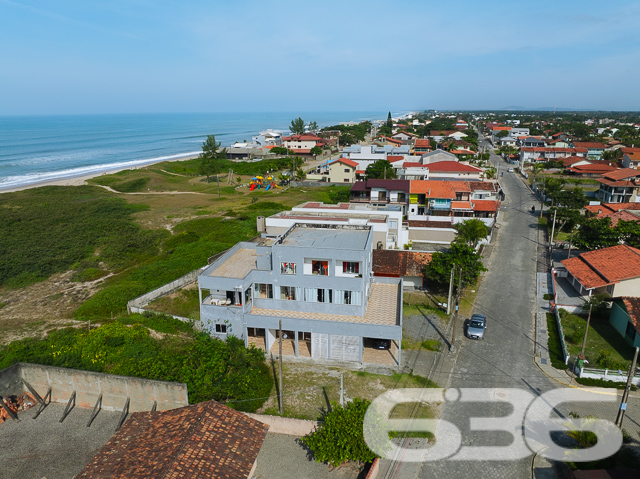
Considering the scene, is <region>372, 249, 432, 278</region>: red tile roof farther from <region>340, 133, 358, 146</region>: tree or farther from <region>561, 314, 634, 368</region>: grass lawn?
<region>340, 133, 358, 146</region>: tree

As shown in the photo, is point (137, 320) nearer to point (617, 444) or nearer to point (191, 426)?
point (191, 426)

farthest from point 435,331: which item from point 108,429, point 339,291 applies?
point 108,429

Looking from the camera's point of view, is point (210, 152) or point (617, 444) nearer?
point (617, 444)

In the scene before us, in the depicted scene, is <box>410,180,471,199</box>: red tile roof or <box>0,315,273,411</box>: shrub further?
<box>410,180,471,199</box>: red tile roof

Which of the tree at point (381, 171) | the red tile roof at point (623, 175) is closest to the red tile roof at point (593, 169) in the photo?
the red tile roof at point (623, 175)

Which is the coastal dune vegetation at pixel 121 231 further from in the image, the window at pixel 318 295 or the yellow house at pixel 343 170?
the window at pixel 318 295

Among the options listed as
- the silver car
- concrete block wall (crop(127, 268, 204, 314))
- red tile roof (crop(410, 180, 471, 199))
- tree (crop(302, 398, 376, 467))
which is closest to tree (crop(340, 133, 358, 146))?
red tile roof (crop(410, 180, 471, 199))
